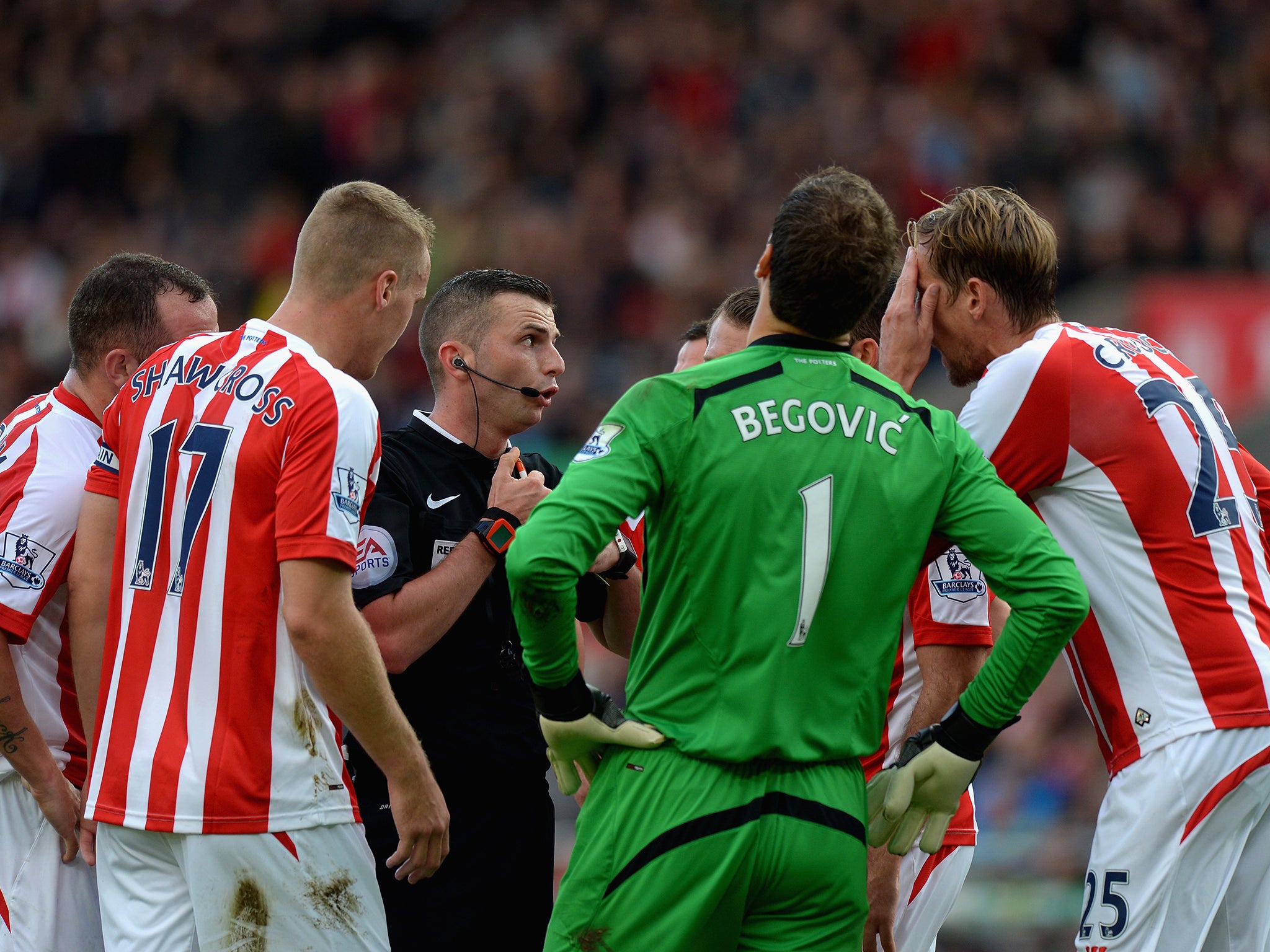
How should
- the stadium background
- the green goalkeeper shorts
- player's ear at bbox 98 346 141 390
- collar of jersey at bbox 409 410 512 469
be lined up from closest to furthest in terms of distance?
the green goalkeeper shorts → player's ear at bbox 98 346 141 390 → collar of jersey at bbox 409 410 512 469 → the stadium background

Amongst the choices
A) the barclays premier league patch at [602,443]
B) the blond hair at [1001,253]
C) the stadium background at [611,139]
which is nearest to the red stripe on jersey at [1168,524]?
the blond hair at [1001,253]

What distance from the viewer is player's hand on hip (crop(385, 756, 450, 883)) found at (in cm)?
365

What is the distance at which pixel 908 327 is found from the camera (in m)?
4.26

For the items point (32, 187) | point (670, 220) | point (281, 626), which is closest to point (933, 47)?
point (670, 220)

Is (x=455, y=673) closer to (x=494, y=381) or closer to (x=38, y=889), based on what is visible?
(x=494, y=381)

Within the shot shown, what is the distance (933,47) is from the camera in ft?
53.4

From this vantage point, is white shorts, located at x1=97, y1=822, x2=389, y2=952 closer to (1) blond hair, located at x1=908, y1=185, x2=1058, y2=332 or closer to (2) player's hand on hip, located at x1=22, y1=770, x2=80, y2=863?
(2) player's hand on hip, located at x1=22, y1=770, x2=80, y2=863

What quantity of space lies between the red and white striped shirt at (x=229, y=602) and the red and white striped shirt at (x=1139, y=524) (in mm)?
1796

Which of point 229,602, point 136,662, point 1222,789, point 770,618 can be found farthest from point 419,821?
point 1222,789

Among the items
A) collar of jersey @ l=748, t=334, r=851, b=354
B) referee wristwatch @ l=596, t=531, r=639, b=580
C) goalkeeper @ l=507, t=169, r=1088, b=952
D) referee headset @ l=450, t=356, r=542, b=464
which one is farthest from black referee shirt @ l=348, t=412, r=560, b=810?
collar of jersey @ l=748, t=334, r=851, b=354

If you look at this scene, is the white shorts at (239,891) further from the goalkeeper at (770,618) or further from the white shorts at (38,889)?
the goalkeeper at (770,618)

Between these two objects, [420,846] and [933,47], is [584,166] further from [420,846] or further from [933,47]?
[420,846]

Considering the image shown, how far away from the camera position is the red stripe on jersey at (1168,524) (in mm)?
3850

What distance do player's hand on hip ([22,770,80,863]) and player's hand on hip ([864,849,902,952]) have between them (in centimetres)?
233
